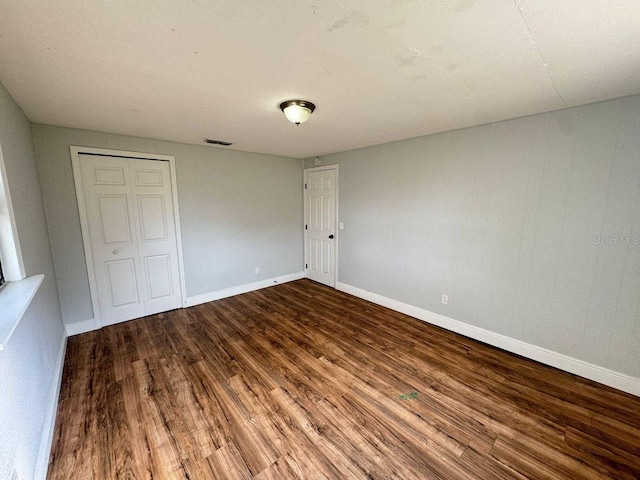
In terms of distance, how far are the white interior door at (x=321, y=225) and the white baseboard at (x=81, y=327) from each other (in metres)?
3.19

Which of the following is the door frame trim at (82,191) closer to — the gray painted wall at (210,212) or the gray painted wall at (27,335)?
the gray painted wall at (210,212)

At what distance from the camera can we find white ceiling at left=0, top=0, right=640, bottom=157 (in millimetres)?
1084

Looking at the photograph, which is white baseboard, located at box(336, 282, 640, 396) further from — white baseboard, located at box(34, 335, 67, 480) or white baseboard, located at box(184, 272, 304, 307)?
white baseboard, located at box(34, 335, 67, 480)

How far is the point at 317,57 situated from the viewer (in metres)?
1.42

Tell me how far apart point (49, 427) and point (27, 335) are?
629 mm

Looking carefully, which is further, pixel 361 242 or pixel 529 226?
pixel 361 242

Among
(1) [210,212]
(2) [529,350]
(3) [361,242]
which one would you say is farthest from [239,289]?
(2) [529,350]

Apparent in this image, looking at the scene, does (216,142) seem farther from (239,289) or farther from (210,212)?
(239,289)

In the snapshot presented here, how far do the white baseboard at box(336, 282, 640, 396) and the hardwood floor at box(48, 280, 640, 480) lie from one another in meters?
0.09

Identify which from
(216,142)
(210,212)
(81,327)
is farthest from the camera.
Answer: (210,212)

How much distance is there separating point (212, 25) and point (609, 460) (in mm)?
3186

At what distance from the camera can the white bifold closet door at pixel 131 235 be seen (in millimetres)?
2945

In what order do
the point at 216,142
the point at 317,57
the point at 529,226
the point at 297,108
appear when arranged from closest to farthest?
1. the point at 317,57
2. the point at 297,108
3. the point at 529,226
4. the point at 216,142

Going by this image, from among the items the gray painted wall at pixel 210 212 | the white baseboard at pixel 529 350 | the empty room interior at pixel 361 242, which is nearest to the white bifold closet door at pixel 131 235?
the empty room interior at pixel 361 242
